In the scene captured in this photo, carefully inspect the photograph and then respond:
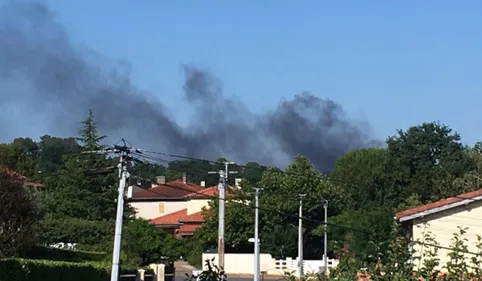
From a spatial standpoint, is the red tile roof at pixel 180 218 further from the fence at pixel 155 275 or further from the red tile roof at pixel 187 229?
the fence at pixel 155 275

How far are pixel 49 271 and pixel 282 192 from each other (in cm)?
4552

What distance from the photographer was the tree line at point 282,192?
58875 millimetres

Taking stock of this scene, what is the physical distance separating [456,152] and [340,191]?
1554 cm

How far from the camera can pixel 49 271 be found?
106 feet

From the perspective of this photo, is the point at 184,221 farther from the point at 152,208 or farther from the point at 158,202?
the point at 152,208

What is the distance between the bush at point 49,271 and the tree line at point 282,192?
1248 centimetres

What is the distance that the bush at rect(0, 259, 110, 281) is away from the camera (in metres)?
29.7

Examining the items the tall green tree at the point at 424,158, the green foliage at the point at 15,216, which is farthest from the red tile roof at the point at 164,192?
the green foliage at the point at 15,216

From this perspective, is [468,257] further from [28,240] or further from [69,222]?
[69,222]

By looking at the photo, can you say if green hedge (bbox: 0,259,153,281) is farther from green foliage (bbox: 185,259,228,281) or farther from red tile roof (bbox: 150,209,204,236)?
red tile roof (bbox: 150,209,204,236)

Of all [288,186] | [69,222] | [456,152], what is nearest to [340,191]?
[288,186]

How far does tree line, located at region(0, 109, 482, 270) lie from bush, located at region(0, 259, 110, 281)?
12481mm

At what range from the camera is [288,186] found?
77.4m

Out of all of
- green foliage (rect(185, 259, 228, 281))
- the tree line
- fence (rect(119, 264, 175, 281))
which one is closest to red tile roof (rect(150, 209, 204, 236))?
the tree line
